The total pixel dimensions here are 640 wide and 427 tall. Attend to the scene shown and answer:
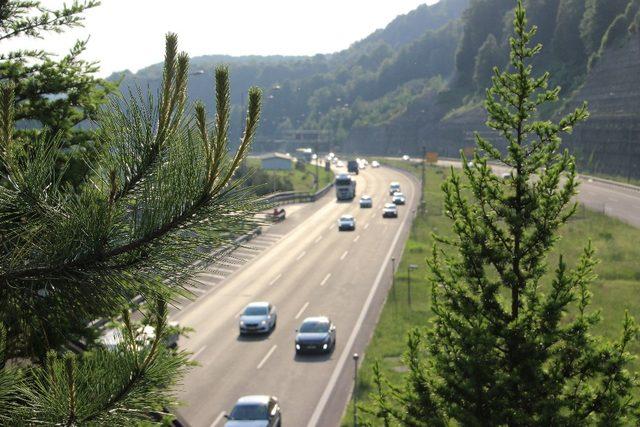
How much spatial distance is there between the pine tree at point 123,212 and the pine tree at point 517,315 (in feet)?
21.0

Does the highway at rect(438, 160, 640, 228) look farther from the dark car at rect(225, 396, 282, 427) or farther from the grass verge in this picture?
the dark car at rect(225, 396, 282, 427)

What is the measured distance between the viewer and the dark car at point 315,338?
26562mm

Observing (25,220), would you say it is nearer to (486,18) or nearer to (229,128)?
(229,128)

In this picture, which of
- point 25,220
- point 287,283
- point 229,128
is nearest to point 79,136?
point 25,220

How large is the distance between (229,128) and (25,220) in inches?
54.7

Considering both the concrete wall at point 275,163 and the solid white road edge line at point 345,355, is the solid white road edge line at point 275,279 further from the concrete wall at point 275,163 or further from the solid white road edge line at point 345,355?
the concrete wall at point 275,163


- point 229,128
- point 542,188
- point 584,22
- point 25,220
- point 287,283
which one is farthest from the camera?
point 584,22

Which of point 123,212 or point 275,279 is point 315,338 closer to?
point 275,279

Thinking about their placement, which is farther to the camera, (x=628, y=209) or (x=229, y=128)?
(x=628, y=209)

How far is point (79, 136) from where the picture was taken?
9594 millimetres

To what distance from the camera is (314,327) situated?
27.4 metres

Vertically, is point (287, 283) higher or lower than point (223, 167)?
lower

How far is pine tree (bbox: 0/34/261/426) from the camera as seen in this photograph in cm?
389

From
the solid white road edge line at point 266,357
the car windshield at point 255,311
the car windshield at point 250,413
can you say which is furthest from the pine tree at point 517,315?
the car windshield at point 255,311
